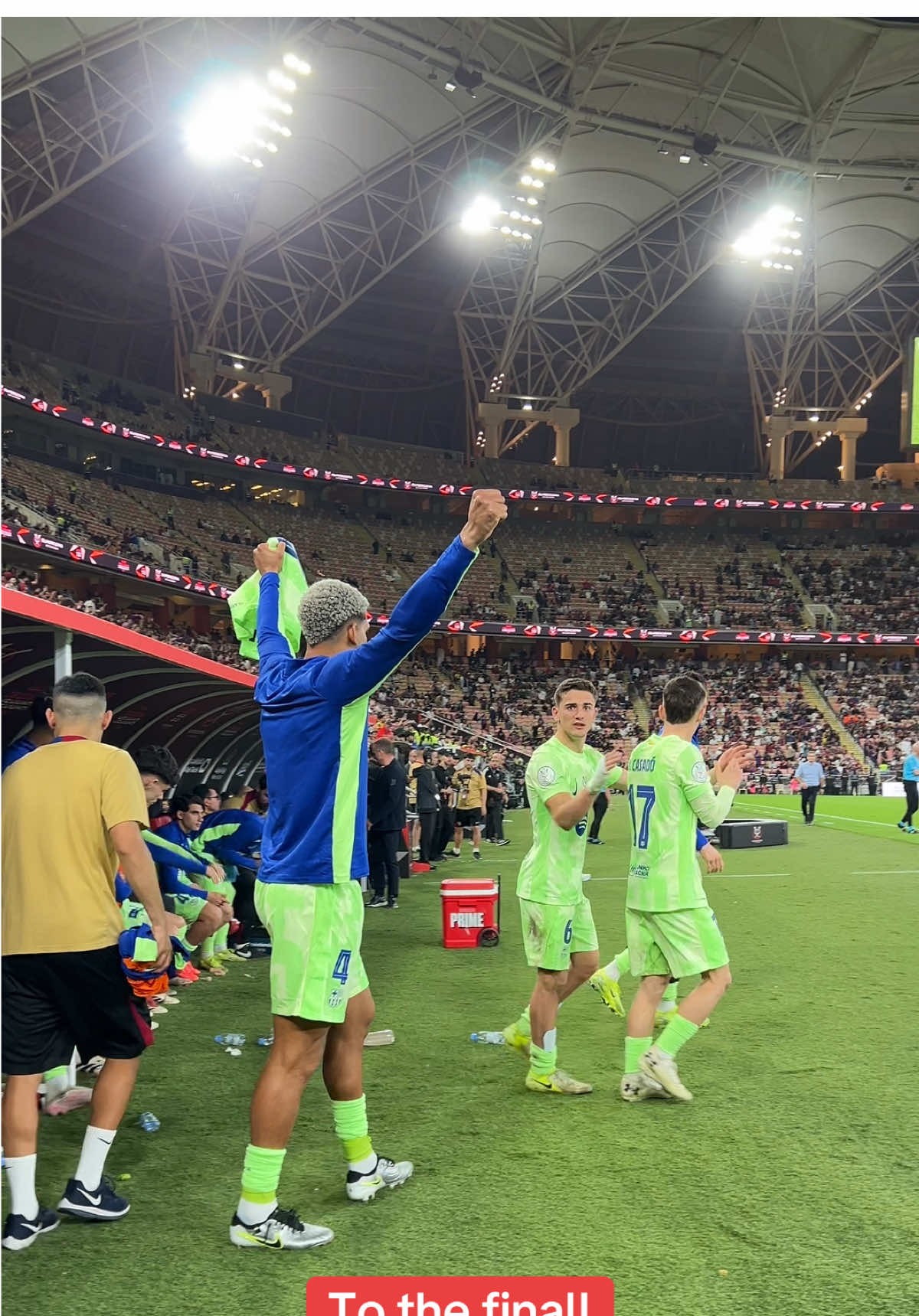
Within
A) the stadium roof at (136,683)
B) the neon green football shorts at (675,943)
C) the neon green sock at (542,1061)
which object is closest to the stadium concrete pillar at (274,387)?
the stadium roof at (136,683)

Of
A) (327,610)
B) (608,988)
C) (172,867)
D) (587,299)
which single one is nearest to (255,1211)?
(327,610)

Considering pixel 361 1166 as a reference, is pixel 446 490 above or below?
above

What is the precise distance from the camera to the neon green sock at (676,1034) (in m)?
5.51

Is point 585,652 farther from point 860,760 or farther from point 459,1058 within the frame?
point 459,1058

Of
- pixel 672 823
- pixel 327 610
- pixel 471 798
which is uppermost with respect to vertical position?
pixel 327 610

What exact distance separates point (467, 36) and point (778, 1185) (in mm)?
31686

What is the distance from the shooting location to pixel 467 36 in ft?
96.3

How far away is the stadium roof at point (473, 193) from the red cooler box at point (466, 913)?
23.8 meters

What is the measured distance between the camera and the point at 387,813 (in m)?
12.5

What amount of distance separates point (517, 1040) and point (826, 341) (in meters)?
52.5

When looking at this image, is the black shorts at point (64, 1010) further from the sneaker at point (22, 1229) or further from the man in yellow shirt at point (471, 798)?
the man in yellow shirt at point (471, 798)

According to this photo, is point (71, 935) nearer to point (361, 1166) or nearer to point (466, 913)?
point (361, 1166)

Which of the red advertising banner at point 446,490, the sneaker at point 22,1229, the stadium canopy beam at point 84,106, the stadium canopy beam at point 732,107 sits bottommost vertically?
the sneaker at point 22,1229

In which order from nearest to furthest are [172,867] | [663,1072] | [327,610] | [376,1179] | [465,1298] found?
[465,1298] < [327,610] < [376,1179] < [663,1072] < [172,867]
